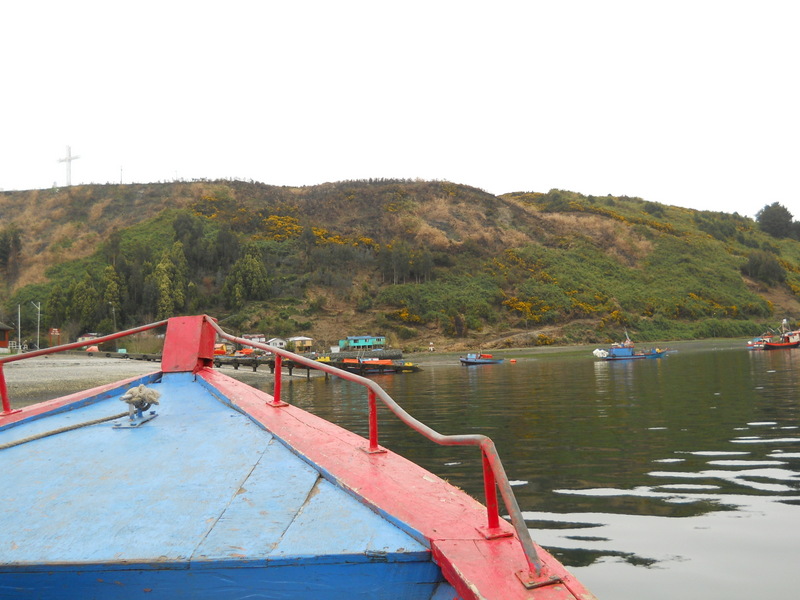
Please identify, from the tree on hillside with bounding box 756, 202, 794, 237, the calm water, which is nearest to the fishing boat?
the calm water

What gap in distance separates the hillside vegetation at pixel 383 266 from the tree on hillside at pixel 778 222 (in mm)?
5124

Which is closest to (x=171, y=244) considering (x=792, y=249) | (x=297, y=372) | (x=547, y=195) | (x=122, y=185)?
(x=122, y=185)

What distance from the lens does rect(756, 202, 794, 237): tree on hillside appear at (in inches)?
3814

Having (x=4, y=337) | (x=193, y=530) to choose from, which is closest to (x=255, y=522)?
(x=193, y=530)

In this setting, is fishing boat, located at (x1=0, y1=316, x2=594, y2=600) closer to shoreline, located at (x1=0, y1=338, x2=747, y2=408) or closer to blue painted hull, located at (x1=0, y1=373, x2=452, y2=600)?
blue painted hull, located at (x1=0, y1=373, x2=452, y2=600)

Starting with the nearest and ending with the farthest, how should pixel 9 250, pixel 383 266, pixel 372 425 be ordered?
1. pixel 372 425
2. pixel 383 266
3. pixel 9 250

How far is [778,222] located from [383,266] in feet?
231

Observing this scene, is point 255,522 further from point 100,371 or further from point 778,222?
point 778,222

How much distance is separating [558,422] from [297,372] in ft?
98.8

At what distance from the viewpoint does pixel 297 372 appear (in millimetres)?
40750

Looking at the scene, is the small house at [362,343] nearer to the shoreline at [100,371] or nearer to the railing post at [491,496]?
the shoreline at [100,371]

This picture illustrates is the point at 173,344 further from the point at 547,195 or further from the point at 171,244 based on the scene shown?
the point at 547,195

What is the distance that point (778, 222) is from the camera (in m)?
96.9

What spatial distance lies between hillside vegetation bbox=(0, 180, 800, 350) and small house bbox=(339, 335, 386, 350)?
11.8 ft
